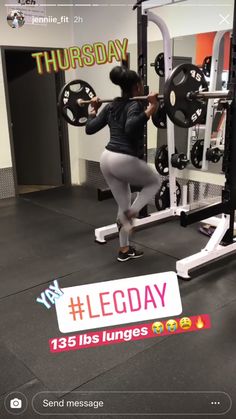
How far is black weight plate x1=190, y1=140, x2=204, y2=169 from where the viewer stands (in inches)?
145

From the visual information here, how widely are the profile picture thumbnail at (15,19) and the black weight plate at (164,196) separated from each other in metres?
2.91

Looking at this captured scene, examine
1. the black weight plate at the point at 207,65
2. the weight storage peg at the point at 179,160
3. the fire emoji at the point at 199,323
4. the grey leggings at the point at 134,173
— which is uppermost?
the black weight plate at the point at 207,65

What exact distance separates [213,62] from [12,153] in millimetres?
2989

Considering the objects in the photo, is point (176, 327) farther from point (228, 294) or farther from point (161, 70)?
point (161, 70)

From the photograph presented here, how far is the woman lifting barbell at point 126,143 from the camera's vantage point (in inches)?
70.7

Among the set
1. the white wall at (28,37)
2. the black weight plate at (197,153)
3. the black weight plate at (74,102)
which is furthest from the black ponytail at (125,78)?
the white wall at (28,37)

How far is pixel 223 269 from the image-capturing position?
2979mm

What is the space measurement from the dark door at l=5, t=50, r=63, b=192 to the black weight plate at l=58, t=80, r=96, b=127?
2.30 meters

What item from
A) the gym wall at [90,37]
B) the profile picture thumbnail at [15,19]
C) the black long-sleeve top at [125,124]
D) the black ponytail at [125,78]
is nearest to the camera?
the black ponytail at [125,78]

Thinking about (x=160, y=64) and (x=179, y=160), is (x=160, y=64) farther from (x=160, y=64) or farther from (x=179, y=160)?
(x=179, y=160)

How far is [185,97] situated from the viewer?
8.43 feet

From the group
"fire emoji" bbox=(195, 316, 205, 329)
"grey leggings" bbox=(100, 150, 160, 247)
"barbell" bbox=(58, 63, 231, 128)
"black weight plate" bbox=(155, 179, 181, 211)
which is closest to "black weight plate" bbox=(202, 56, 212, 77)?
"barbell" bbox=(58, 63, 231, 128)

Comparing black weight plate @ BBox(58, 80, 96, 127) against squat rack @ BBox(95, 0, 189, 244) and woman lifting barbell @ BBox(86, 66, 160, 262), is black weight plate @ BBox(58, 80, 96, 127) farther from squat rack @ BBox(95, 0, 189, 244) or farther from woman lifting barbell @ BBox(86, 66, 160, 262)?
woman lifting barbell @ BBox(86, 66, 160, 262)

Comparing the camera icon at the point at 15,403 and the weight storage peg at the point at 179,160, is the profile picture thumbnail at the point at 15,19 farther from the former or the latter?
the camera icon at the point at 15,403
